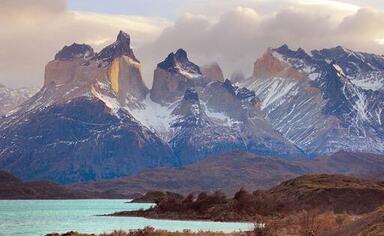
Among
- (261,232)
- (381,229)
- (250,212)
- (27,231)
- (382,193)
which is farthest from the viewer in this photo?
(382,193)

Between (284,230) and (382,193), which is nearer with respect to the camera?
(284,230)

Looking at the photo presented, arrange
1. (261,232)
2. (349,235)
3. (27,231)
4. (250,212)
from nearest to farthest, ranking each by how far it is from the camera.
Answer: (349,235), (261,232), (27,231), (250,212)

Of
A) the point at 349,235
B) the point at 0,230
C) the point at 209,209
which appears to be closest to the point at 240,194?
the point at 209,209

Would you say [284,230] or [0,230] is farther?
[0,230]

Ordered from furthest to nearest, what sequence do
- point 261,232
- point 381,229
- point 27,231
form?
1. point 27,231
2. point 261,232
3. point 381,229

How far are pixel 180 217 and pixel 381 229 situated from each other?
139 metres

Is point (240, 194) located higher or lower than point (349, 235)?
higher

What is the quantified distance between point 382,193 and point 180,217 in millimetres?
49273

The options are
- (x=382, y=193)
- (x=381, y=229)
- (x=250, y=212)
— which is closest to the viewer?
(x=381, y=229)

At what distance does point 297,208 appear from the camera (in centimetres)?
19188

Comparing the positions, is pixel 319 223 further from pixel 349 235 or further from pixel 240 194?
pixel 240 194

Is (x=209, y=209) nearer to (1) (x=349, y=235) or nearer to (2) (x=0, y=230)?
(2) (x=0, y=230)

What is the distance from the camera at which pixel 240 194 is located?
648ft

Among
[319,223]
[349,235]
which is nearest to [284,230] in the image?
[319,223]
